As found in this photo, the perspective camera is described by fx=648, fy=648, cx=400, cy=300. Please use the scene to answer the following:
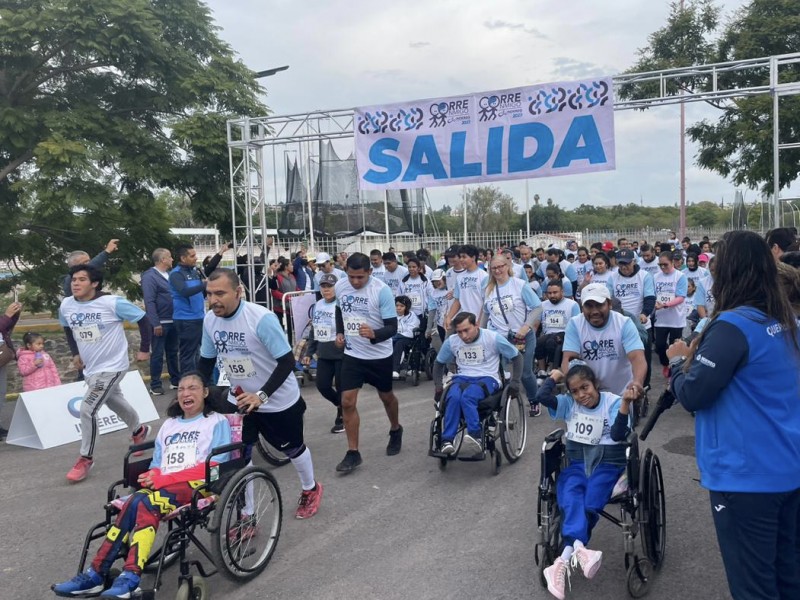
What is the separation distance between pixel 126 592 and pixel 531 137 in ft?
28.6

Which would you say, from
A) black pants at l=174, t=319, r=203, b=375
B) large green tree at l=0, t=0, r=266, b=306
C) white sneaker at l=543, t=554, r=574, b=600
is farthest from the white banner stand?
large green tree at l=0, t=0, r=266, b=306

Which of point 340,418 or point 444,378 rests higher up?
point 444,378

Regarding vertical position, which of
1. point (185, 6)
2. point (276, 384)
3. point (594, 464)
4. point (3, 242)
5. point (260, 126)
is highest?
point (185, 6)

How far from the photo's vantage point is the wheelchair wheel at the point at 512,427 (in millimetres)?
5449

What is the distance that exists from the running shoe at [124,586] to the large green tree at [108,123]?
10514 mm

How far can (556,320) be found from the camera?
7.82m

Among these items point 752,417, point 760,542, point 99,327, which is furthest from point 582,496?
point 99,327

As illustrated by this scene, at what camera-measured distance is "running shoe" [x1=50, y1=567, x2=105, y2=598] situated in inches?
129

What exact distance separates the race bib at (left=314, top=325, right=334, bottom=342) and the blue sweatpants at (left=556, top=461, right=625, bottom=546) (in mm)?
3750

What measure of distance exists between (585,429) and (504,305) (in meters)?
3.37

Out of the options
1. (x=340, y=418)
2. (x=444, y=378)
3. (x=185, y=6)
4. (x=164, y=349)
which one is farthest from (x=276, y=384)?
(x=185, y=6)

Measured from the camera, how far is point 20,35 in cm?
1212

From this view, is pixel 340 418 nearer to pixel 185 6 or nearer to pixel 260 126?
pixel 260 126

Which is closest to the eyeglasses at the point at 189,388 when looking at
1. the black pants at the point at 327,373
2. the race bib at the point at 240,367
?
the race bib at the point at 240,367
